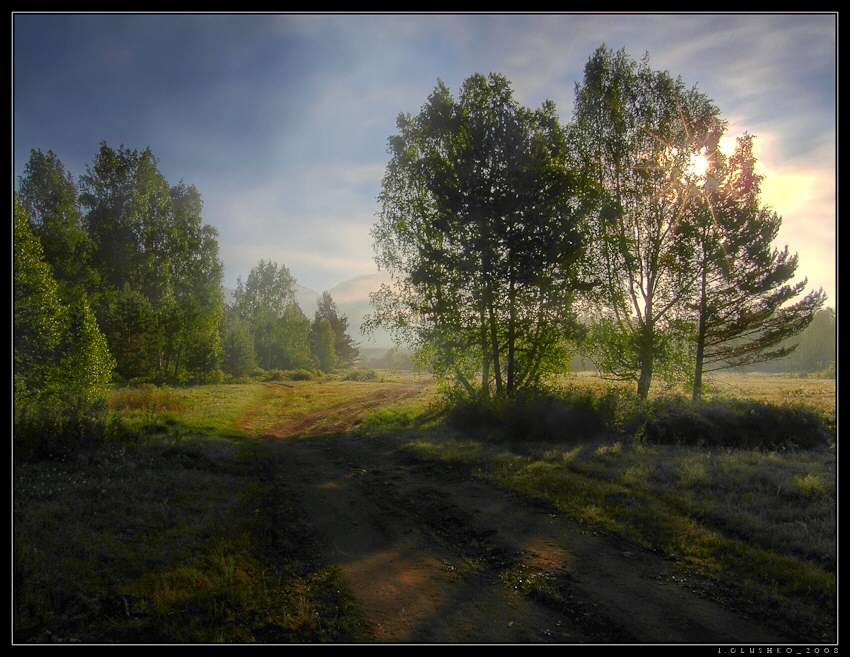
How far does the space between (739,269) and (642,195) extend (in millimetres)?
6317

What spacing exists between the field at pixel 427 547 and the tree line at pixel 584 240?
744cm

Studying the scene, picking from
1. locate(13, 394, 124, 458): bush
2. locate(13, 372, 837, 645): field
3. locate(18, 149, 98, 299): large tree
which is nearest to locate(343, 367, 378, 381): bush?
locate(18, 149, 98, 299): large tree

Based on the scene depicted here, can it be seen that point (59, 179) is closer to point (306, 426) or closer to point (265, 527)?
point (306, 426)

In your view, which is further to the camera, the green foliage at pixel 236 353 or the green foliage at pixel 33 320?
the green foliage at pixel 236 353

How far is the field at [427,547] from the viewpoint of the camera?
17.1 feet

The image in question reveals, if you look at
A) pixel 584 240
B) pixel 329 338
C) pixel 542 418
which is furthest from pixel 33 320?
pixel 329 338

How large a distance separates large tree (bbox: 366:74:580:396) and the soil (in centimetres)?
968

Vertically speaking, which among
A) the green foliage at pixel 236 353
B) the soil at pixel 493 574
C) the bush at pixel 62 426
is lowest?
the soil at pixel 493 574

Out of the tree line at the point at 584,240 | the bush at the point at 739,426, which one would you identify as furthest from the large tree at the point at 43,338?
the bush at the point at 739,426

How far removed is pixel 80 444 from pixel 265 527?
28.2ft

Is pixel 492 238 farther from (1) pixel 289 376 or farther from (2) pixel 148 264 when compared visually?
(1) pixel 289 376

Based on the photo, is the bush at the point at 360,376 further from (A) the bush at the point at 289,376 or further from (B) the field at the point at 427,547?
(B) the field at the point at 427,547

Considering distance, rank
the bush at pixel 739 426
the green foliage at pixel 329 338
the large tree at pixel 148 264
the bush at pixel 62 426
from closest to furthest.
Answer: the bush at pixel 62 426 < the bush at pixel 739 426 < the large tree at pixel 148 264 < the green foliage at pixel 329 338

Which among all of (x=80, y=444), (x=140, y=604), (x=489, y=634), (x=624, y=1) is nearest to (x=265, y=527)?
(x=140, y=604)
